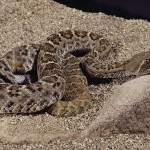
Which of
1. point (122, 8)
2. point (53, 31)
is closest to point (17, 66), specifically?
point (53, 31)

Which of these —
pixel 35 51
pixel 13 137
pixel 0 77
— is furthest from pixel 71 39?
pixel 13 137

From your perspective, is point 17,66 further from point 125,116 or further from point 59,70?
point 125,116

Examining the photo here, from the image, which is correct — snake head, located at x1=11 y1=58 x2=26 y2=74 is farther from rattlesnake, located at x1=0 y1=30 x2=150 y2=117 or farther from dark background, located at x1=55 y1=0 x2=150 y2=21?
dark background, located at x1=55 y1=0 x2=150 y2=21

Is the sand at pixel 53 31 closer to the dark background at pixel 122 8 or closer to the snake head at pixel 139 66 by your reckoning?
the dark background at pixel 122 8

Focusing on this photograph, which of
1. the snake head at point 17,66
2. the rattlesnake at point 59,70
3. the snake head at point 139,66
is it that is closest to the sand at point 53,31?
the rattlesnake at point 59,70

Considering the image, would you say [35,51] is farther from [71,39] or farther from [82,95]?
[82,95]

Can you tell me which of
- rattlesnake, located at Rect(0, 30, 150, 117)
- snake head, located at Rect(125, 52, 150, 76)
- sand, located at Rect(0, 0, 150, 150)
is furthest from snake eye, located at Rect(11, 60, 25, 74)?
snake head, located at Rect(125, 52, 150, 76)
